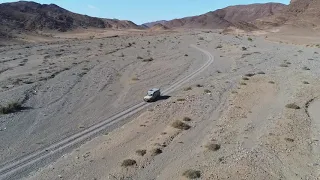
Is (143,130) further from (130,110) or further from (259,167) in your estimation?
(259,167)

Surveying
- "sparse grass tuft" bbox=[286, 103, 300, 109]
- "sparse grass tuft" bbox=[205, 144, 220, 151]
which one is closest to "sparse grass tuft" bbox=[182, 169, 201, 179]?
"sparse grass tuft" bbox=[205, 144, 220, 151]

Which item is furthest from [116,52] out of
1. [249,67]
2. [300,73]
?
[300,73]

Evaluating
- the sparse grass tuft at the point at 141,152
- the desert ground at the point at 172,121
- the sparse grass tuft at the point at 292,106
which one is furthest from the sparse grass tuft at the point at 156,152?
the sparse grass tuft at the point at 292,106

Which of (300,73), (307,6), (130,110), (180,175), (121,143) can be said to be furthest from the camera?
(307,6)

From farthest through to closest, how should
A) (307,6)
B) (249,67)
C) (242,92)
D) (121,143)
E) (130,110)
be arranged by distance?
(307,6) → (249,67) → (242,92) → (130,110) → (121,143)

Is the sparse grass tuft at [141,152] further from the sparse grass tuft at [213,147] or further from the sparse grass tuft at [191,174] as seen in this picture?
the sparse grass tuft at [191,174]

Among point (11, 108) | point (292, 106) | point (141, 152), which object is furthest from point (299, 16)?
point (141, 152)
